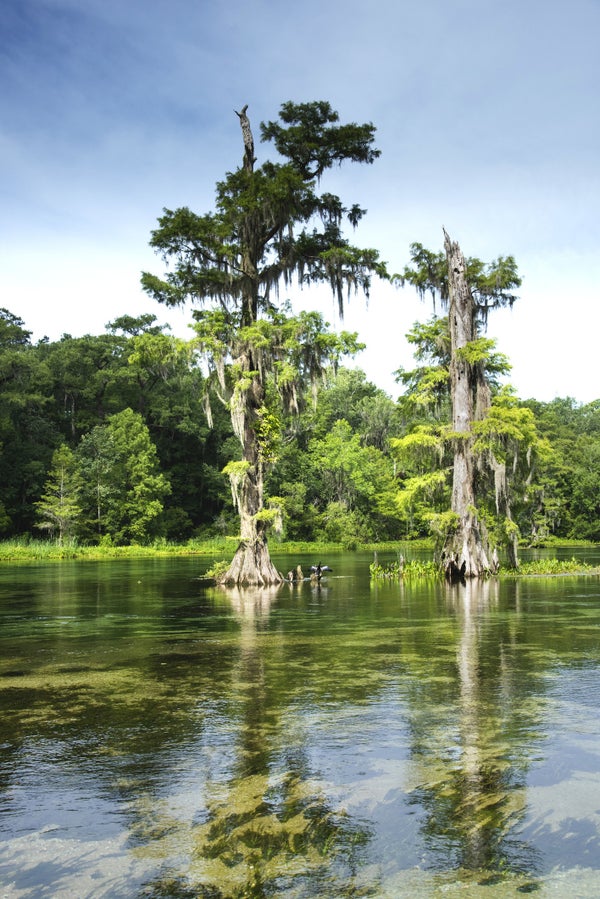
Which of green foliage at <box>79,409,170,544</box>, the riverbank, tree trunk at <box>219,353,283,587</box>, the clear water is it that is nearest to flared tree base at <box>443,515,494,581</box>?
tree trunk at <box>219,353,283,587</box>

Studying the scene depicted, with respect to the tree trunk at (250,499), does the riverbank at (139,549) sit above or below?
below

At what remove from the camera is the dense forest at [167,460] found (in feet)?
200

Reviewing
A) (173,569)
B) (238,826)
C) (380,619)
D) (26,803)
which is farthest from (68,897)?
(173,569)

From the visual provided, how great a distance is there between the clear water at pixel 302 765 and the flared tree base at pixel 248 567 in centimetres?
1201

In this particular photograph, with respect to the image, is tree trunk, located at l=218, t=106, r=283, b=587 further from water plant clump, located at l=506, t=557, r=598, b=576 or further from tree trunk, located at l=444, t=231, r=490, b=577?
water plant clump, located at l=506, t=557, r=598, b=576

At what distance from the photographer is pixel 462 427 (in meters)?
28.6

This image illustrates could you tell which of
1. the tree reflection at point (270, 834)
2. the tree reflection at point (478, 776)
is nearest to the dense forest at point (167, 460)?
the tree reflection at point (478, 776)

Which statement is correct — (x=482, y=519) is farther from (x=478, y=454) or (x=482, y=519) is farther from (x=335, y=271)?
(x=335, y=271)

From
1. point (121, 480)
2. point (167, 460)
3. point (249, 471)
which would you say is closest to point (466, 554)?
point (249, 471)

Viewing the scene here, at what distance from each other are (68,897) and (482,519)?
25239 mm

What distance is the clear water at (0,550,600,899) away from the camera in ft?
14.3

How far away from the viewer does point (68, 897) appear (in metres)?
4.12

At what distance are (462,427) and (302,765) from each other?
76.6 feet

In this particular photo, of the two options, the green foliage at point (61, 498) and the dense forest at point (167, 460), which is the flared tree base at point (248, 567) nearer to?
the dense forest at point (167, 460)
